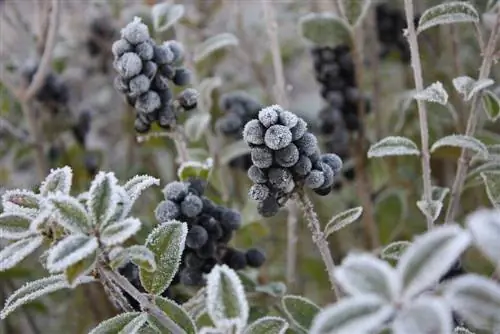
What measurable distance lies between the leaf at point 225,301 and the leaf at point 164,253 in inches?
4.6

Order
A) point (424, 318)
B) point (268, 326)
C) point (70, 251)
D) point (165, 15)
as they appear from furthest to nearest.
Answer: point (165, 15), point (268, 326), point (70, 251), point (424, 318)

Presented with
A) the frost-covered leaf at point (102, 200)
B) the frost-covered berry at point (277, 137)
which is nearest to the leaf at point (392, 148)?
the frost-covered berry at point (277, 137)

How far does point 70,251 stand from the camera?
53cm

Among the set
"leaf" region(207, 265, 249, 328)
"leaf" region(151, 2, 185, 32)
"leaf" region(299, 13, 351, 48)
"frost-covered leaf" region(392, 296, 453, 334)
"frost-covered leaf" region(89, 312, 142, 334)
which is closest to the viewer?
"frost-covered leaf" region(392, 296, 453, 334)

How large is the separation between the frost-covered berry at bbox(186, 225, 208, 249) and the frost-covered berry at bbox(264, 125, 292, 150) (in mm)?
154

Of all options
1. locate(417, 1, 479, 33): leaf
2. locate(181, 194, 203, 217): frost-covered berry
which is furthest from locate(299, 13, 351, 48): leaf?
locate(181, 194, 203, 217): frost-covered berry

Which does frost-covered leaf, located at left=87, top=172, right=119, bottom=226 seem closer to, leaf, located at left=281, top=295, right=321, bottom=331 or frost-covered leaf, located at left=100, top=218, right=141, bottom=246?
frost-covered leaf, located at left=100, top=218, right=141, bottom=246

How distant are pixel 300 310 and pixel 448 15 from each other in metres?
0.34

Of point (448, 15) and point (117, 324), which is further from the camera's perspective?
point (448, 15)

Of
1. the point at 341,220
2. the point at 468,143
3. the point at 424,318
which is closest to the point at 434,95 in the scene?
the point at 468,143

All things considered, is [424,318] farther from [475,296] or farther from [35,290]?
[35,290]

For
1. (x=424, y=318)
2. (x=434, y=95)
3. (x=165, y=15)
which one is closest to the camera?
(x=424, y=318)

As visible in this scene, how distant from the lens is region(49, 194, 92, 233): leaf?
1.82ft

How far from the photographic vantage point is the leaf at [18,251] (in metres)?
0.59
